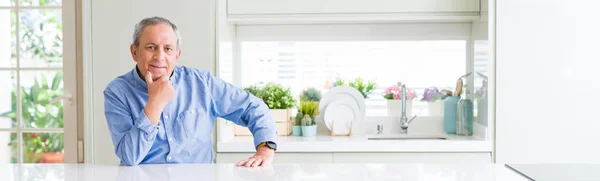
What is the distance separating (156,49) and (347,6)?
153cm

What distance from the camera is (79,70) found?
11.1ft

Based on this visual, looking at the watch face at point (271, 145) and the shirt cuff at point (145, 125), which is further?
the watch face at point (271, 145)

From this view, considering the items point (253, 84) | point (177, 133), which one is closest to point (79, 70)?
point (253, 84)

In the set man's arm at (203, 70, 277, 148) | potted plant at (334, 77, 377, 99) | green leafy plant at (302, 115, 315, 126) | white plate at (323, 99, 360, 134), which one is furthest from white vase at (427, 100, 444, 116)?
man's arm at (203, 70, 277, 148)

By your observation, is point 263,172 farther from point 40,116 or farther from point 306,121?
point 40,116

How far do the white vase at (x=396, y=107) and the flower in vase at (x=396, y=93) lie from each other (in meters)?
0.03

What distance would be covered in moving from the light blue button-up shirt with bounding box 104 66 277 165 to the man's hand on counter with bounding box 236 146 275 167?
0.07 metres

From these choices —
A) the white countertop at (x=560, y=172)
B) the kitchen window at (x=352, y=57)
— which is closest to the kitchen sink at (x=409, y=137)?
the kitchen window at (x=352, y=57)

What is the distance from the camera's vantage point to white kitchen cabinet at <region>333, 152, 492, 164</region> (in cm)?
319

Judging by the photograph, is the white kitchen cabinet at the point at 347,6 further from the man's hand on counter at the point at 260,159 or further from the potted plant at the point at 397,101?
the man's hand on counter at the point at 260,159

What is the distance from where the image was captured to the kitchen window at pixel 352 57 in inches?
151

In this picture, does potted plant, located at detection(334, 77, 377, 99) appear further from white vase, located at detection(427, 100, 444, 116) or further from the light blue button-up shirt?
the light blue button-up shirt

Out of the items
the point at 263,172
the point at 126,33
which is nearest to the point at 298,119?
the point at 126,33

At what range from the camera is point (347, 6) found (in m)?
3.39
